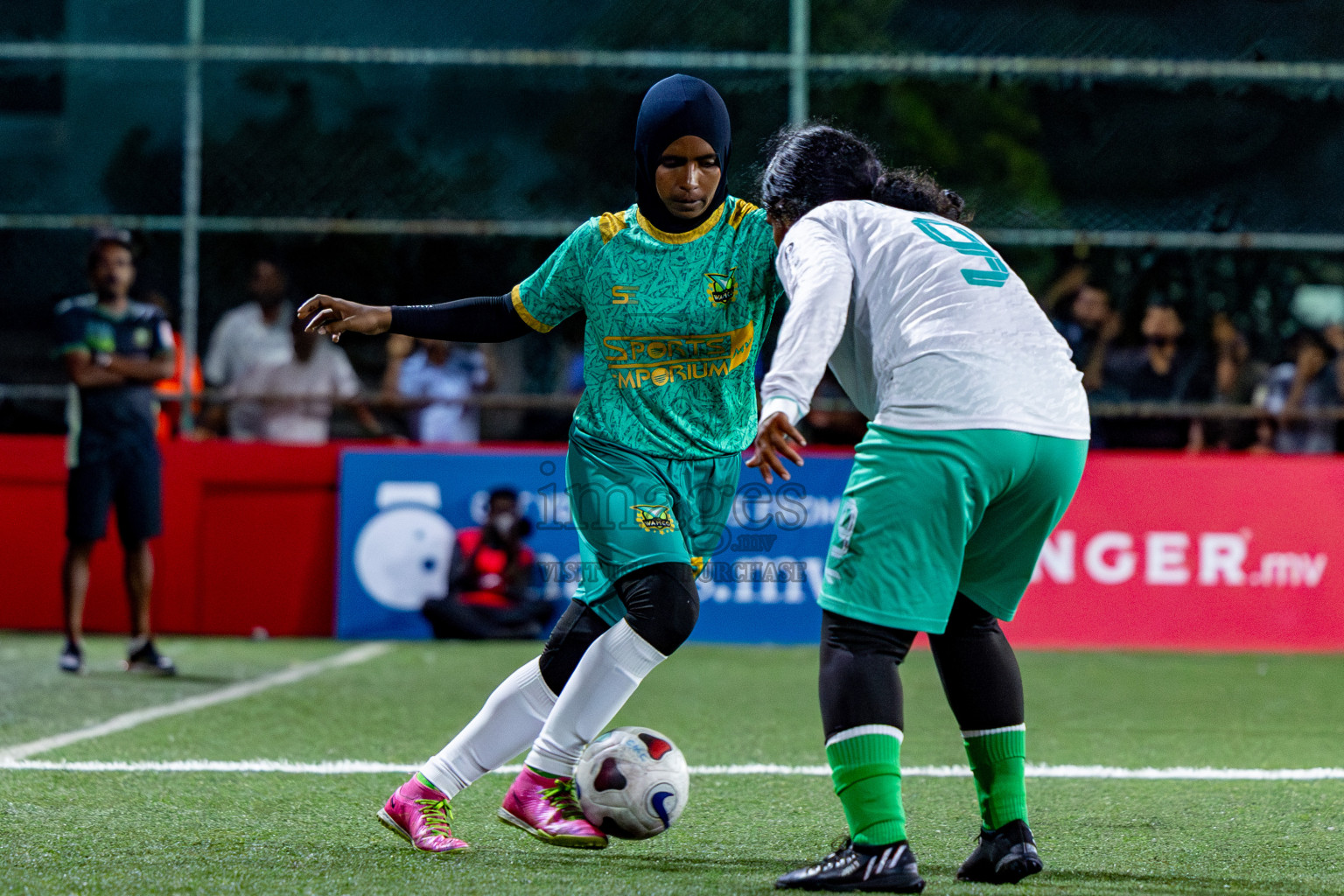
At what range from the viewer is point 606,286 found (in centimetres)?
408

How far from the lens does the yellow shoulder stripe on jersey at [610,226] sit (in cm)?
414

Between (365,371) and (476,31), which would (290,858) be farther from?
(476,31)

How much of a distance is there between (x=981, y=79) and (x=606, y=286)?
7.25m

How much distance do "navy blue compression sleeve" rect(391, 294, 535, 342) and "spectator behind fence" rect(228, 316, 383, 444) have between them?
21.4ft

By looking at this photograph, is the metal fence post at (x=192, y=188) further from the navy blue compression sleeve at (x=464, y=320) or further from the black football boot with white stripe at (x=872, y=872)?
the black football boot with white stripe at (x=872, y=872)

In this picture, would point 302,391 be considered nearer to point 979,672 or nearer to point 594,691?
point 594,691

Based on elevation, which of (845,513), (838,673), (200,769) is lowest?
(200,769)

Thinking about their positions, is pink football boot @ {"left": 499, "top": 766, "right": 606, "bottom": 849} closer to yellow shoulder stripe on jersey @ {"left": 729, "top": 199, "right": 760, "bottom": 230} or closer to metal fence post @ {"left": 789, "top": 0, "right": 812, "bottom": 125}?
yellow shoulder stripe on jersey @ {"left": 729, "top": 199, "right": 760, "bottom": 230}

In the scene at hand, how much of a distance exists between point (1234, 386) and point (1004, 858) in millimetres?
7692

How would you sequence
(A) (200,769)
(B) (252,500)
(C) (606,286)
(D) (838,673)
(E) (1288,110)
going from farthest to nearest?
(E) (1288,110) < (B) (252,500) < (A) (200,769) < (C) (606,286) < (D) (838,673)

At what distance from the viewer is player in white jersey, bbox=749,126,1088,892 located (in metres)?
3.40

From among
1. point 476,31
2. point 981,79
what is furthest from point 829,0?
point 476,31

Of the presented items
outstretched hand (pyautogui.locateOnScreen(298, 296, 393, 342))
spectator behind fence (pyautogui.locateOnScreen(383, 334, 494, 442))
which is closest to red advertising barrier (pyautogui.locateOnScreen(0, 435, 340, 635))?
spectator behind fence (pyautogui.locateOnScreen(383, 334, 494, 442))

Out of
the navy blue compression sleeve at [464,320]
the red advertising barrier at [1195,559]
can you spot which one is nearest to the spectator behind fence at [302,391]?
the red advertising barrier at [1195,559]
